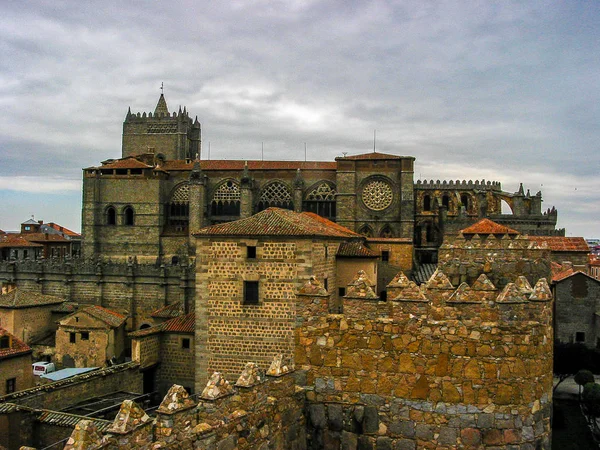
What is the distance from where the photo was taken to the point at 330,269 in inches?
916

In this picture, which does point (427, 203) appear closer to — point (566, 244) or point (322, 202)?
point (322, 202)

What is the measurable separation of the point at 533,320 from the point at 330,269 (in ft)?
57.5

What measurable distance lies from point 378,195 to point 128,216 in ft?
65.6

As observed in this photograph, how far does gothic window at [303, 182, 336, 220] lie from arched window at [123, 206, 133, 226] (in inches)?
553

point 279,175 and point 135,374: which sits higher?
point 279,175

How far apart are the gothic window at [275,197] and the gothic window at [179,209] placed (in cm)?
621

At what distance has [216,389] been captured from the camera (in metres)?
5.36

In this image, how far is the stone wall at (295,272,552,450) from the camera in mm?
5648

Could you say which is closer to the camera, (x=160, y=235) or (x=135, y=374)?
(x=135, y=374)

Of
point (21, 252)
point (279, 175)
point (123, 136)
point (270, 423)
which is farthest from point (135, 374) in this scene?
point (123, 136)

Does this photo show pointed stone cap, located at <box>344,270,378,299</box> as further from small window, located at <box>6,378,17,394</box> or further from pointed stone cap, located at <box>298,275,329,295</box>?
small window, located at <box>6,378,17,394</box>

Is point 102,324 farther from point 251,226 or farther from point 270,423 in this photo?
point 270,423

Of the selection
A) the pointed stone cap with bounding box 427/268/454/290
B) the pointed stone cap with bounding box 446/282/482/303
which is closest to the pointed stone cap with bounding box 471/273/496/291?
the pointed stone cap with bounding box 427/268/454/290

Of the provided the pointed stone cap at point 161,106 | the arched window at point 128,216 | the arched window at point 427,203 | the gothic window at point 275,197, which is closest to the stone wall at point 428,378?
the gothic window at point 275,197
